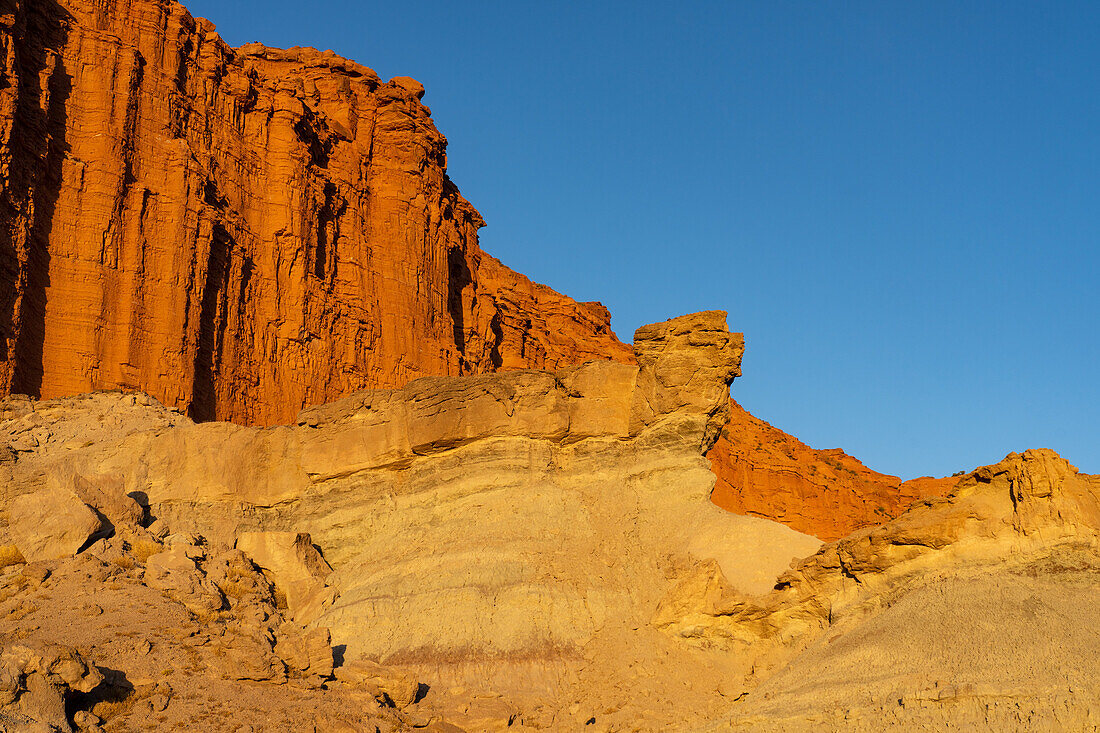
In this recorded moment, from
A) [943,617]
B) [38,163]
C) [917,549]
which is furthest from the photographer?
[38,163]

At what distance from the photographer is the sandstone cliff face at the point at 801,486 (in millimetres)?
60406

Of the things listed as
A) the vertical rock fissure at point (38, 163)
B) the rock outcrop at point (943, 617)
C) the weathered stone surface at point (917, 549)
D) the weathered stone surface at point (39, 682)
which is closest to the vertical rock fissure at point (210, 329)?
the vertical rock fissure at point (38, 163)

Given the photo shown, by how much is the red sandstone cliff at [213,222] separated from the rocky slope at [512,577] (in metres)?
5.24

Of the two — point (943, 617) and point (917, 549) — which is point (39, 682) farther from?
point (917, 549)

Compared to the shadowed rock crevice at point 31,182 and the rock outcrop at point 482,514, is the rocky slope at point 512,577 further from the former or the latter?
the shadowed rock crevice at point 31,182

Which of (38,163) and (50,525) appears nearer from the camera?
(50,525)

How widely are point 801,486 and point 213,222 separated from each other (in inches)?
1472

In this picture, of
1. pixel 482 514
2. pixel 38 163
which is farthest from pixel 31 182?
pixel 482 514

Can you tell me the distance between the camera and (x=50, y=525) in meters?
23.3

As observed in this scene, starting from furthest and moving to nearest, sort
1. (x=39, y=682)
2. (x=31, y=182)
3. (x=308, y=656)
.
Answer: (x=31, y=182) < (x=308, y=656) < (x=39, y=682)

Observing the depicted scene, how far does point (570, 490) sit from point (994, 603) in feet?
33.1

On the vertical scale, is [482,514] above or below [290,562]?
above

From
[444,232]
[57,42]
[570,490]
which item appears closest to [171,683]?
[570,490]

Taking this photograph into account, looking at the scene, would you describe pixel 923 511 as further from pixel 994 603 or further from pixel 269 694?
pixel 269 694
